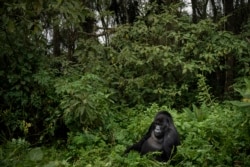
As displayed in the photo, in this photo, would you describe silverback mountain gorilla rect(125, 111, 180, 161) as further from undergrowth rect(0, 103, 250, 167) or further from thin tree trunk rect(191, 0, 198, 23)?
thin tree trunk rect(191, 0, 198, 23)

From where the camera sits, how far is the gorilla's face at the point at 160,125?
4448 millimetres

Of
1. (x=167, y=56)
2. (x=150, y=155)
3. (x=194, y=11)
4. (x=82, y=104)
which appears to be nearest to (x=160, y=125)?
(x=150, y=155)

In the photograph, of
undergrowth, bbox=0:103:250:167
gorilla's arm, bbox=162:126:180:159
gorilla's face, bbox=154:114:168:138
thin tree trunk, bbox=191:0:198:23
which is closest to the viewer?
undergrowth, bbox=0:103:250:167

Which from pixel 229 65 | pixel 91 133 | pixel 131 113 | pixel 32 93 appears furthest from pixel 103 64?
pixel 229 65

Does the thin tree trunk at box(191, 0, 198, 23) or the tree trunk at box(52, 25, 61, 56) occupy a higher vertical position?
the thin tree trunk at box(191, 0, 198, 23)

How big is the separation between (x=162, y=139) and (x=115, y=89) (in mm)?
3017

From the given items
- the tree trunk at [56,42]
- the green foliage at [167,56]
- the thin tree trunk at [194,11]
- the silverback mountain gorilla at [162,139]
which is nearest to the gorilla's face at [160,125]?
the silverback mountain gorilla at [162,139]

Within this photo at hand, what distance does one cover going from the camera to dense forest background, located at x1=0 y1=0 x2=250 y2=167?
405cm

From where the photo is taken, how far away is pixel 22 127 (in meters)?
5.60

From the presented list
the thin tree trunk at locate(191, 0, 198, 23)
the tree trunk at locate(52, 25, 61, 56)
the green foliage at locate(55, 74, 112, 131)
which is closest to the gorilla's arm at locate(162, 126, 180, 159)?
the green foliage at locate(55, 74, 112, 131)

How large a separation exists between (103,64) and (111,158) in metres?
3.27

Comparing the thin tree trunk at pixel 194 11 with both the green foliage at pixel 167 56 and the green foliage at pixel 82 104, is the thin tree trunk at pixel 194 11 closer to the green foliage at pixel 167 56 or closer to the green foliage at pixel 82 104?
the green foliage at pixel 167 56

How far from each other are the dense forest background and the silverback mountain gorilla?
16 centimetres

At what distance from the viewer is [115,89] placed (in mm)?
7371
